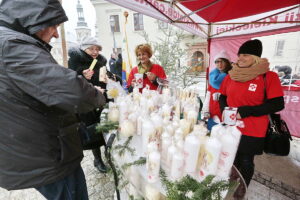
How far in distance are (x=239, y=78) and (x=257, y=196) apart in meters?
1.67

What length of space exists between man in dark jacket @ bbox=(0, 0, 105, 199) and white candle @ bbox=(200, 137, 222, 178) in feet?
2.66

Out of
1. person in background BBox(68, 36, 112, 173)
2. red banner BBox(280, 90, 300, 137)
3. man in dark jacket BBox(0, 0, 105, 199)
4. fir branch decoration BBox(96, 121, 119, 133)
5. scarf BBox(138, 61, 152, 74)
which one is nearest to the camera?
man in dark jacket BBox(0, 0, 105, 199)

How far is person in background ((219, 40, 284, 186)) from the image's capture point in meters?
1.65

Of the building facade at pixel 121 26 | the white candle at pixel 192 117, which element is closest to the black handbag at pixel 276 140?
the white candle at pixel 192 117

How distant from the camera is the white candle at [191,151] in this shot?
916 millimetres

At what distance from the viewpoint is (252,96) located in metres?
1.71


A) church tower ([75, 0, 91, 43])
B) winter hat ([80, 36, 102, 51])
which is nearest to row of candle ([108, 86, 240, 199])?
winter hat ([80, 36, 102, 51])

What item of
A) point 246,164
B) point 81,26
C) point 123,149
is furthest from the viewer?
point 81,26

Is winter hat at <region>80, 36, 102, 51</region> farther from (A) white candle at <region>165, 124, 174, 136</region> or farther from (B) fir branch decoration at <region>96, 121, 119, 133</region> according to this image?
(A) white candle at <region>165, 124, 174, 136</region>

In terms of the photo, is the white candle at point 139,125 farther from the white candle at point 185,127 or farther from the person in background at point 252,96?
the person in background at point 252,96

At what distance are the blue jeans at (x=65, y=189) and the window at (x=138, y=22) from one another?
14.8 meters

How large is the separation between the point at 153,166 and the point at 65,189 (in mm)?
829

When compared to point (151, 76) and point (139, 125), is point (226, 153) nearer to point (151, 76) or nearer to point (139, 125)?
point (139, 125)

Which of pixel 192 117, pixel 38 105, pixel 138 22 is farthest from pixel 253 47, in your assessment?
pixel 138 22
